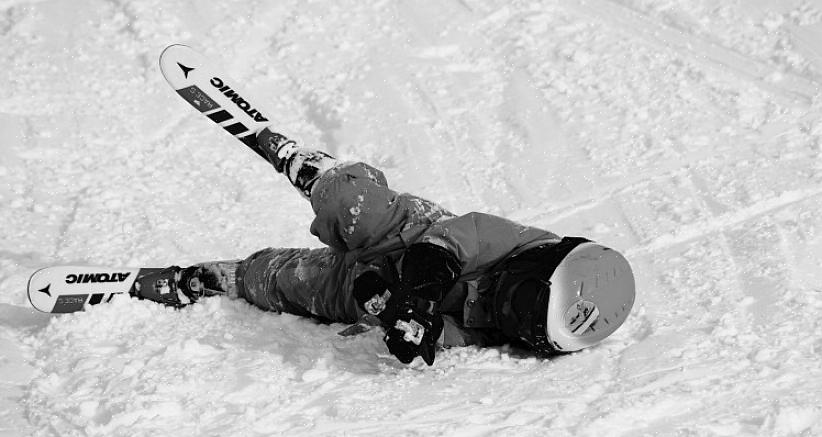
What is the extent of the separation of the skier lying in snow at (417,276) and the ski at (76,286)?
0.09 m

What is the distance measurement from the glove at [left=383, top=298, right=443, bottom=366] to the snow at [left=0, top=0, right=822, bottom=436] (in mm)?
85

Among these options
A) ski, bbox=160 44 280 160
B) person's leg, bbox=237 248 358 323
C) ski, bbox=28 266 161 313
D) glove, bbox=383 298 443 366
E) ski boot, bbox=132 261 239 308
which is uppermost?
ski, bbox=160 44 280 160

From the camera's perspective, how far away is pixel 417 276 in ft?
9.37

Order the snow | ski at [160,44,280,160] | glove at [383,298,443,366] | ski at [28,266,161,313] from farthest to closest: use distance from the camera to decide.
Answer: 1. ski at [160,44,280,160]
2. ski at [28,266,161,313]
3. glove at [383,298,443,366]
4. the snow

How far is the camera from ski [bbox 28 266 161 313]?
3.49 metres

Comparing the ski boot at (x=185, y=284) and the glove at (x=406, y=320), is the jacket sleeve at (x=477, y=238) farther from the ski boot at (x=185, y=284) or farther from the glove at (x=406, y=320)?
the ski boot at (x=185, y=284)

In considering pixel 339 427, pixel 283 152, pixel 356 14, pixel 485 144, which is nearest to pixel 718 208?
pixel 485 144

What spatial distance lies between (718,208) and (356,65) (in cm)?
215

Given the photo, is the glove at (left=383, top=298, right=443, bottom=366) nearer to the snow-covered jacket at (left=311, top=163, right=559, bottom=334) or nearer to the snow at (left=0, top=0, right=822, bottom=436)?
the snow at (left=0, top=0, right=822, bottom=436)

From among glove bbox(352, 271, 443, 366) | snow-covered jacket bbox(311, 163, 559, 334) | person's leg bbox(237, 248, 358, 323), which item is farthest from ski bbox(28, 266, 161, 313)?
glove bbox(352, 271, 443, 366)

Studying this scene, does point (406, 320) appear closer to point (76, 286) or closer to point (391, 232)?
point (391, 232)

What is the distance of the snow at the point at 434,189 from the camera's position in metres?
2.64

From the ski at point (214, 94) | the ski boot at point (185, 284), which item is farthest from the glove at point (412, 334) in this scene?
the ski at point (214, 94)

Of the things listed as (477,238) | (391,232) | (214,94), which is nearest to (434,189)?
(214,94)
